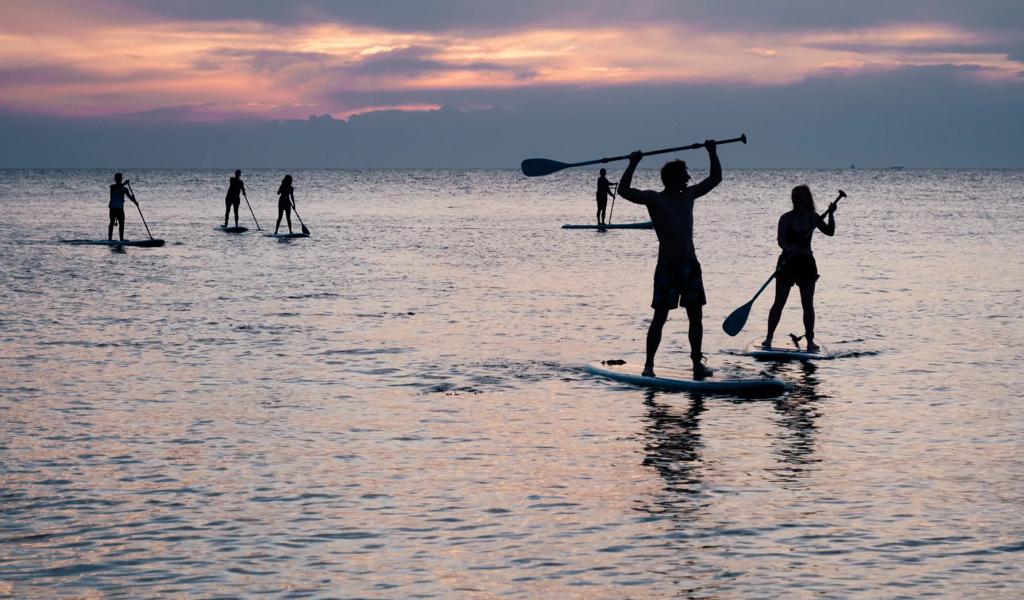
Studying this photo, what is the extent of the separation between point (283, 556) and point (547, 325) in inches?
455

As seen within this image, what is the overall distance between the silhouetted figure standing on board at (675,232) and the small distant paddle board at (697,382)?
23 centimetres

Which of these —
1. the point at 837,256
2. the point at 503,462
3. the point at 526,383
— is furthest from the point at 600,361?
the point at 837,256

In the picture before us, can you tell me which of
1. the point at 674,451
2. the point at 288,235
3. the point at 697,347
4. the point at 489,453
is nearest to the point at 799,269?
the point at 697,347

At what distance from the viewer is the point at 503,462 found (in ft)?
31.2

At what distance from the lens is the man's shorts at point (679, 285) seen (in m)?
12.4

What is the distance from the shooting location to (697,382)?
12.4 metres

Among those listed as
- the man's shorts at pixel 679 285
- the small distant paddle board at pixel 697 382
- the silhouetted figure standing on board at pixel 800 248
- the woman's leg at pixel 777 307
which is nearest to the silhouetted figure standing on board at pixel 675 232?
the man's shorts at pixel 679 285

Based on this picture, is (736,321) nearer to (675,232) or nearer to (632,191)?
(675,232)

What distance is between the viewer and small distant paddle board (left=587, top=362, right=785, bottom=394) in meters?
12.2

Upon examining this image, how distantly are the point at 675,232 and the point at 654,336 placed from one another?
1142 mm

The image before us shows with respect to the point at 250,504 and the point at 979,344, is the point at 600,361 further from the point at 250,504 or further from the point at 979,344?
the point at 250,504

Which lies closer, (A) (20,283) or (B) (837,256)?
(A) (20,283)

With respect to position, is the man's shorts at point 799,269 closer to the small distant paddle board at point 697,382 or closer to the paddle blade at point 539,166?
the small distant paddle board at point 697,382

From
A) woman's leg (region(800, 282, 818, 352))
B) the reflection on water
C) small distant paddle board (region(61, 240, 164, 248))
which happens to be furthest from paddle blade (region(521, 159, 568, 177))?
small distant paddle board (region(61, 240, 164, 248))
